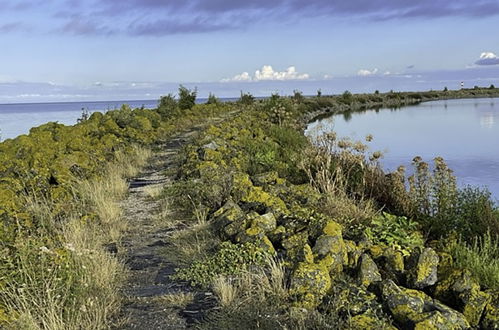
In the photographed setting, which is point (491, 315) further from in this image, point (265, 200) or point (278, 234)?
point (265, 200)

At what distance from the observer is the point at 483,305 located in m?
4.12

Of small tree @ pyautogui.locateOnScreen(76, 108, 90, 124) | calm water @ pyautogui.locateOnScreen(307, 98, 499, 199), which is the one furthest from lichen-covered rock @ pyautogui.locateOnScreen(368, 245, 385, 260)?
small tree @ pyautogui.locateOnScreen(76, 108, 90, 124)

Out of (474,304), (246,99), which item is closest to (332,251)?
(474,304)

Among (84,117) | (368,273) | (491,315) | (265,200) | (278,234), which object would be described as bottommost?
(491,315)

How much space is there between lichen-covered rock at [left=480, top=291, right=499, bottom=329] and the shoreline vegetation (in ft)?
0.04

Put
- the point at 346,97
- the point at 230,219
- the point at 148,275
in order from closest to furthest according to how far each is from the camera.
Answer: the point at 148,275
the point at 230,219
the point at 346,97

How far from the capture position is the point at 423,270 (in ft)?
15.2

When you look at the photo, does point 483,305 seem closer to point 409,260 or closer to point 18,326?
point 409,260

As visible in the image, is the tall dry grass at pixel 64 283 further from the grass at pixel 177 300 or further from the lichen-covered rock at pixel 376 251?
the lichen-covered rock at pixel 376 251

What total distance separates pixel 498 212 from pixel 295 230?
3501 millimetres

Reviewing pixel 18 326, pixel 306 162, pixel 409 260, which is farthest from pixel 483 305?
pixel 306 162

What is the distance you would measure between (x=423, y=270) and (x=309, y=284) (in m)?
1.23

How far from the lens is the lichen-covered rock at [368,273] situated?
4.46m

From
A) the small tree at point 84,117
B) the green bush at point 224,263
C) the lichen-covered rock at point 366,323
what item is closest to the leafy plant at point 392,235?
the green bush at point 224,263
